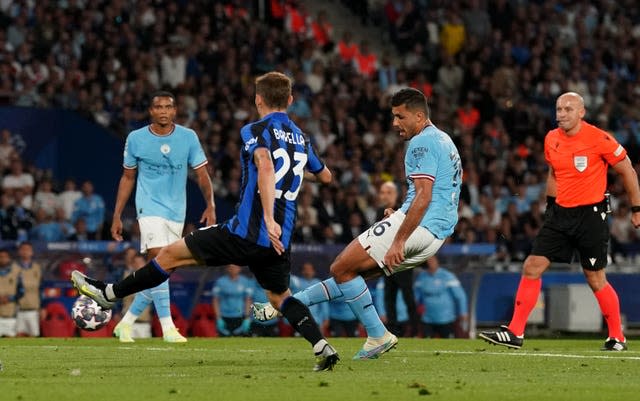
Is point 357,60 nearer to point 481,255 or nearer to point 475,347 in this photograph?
point 481,255

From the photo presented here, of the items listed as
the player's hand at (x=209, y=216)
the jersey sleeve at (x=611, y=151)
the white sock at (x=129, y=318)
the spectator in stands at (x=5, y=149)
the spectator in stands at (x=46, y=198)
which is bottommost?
the white sock at (x=129, y=318)

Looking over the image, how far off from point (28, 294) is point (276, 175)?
31.7ft

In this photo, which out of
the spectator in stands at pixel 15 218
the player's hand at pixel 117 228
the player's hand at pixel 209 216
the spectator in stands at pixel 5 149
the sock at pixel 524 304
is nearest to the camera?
the sock at pixel 524 304

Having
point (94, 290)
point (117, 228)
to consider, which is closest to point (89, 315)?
point (94, 290)

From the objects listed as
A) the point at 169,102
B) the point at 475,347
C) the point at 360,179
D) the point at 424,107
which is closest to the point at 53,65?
the point at 360,179

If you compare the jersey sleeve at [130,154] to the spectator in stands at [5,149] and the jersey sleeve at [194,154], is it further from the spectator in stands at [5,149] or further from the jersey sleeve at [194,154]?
the spectator in stands at [5,149]

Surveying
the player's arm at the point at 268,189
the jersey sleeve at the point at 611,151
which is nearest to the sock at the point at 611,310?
the jersey sleeve at the point at 611,151

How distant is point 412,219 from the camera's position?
10781 mm

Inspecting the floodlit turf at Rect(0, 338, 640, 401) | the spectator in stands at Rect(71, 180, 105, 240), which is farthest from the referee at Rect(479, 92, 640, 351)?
the spectator in stands at Rect(71, 180, 105, 240)

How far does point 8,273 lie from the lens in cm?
1908

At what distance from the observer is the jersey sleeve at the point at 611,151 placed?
523 inches

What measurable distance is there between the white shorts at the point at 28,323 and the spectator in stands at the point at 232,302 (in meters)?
2.40

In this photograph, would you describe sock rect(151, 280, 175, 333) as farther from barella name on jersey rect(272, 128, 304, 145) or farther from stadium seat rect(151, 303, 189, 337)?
barella name on jersey rect(272, 128, 304, 145)

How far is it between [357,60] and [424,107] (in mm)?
17827
